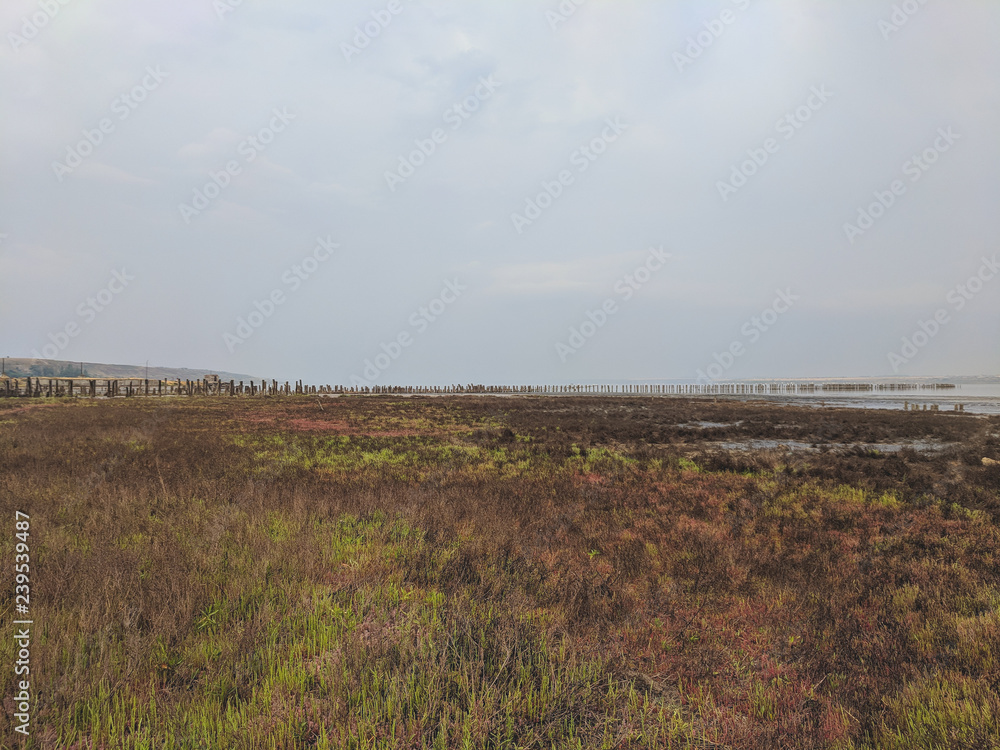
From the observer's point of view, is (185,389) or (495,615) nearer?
(495,615)

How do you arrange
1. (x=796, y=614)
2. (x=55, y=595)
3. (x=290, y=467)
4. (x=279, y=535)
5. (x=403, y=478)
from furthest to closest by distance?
(x=290, y=467)
(x=403, y=478)
(x=279, y=535)
(x=796, y=614)
(x=55, y=595)

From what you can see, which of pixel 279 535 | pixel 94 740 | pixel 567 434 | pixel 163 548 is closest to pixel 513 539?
pixel 279 535

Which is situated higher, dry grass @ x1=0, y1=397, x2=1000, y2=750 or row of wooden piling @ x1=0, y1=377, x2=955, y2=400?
row of wooden piling @ x1=0, y1=377, x2=955, y2=400

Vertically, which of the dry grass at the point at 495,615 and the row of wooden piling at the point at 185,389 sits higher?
the row of wooden piling at the point at 185,389

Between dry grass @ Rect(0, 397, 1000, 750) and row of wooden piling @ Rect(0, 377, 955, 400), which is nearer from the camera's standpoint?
dry grass @ Rect(0, 397, 1000, 750)

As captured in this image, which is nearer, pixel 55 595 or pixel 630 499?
pixel 55 595

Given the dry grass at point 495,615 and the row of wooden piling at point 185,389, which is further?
the row of wooden piling at point 185,389

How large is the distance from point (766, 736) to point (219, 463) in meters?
13.9

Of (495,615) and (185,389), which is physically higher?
(185,389)

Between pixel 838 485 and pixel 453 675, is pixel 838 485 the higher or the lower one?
the lower one

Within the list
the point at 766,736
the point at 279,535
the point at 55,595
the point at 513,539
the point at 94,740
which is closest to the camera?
the point at 94,740

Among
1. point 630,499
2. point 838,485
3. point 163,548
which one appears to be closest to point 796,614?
point 630,499

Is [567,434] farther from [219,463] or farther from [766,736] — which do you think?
[766,736]

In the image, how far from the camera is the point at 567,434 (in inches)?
993
